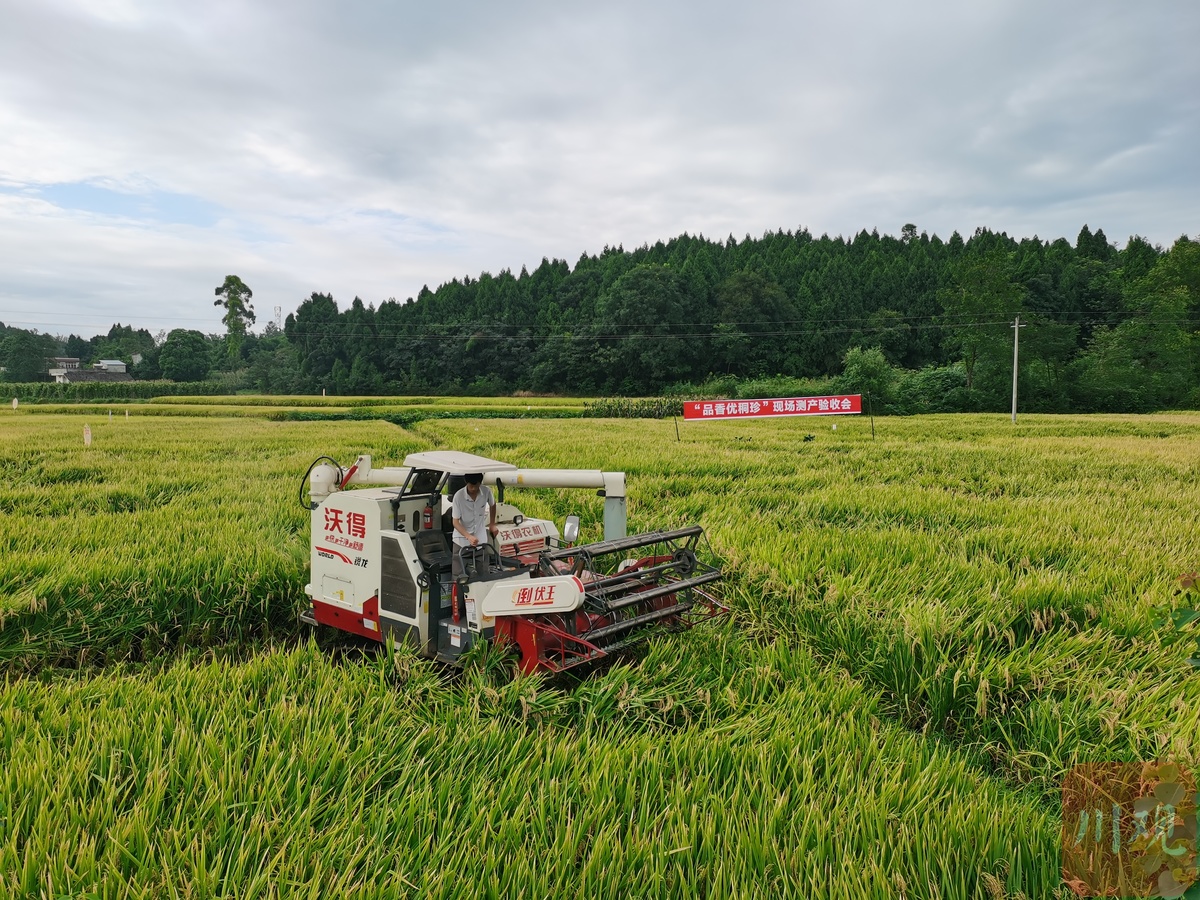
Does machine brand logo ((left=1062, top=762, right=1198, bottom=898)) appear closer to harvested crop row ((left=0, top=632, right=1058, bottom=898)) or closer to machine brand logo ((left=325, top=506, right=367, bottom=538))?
harvested crop row ((left=0, top=632, right=1058, bottom=898))

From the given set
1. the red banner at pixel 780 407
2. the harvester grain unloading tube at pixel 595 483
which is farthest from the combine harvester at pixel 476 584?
the red banner at pixel 780 407

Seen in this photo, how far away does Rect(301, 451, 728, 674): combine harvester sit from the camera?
15.1ft

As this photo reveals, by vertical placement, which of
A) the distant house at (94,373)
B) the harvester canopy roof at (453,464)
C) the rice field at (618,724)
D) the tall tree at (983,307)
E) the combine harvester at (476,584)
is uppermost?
the tall tree at (983,307)

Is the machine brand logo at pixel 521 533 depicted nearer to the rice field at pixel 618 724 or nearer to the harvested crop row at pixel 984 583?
the rice field at pixel 618 724

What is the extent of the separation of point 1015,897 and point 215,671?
451 centimetres

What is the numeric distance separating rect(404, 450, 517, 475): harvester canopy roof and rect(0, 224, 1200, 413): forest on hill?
21431 mm

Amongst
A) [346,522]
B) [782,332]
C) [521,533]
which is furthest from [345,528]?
[782,332]

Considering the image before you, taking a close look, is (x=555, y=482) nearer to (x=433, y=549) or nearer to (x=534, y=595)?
(x=433, y=549)

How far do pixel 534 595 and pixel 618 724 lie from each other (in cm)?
104

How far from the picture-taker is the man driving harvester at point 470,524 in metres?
5.59

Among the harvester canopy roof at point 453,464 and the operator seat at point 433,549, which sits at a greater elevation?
the harvester canopy roof at point 453,464

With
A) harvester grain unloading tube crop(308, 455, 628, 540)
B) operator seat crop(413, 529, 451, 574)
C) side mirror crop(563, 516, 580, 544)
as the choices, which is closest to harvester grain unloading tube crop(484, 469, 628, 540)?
harvester grain unloading tube crop(308, 455, 628, 540)

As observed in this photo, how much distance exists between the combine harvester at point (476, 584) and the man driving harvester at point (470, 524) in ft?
0.32

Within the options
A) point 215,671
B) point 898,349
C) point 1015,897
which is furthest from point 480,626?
point 898,349
